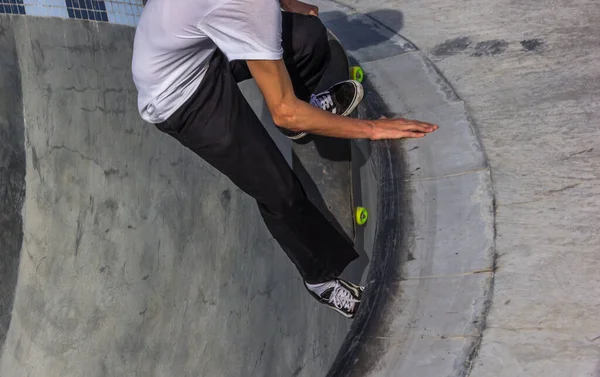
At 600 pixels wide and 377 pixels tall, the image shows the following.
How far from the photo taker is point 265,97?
2.79 metres

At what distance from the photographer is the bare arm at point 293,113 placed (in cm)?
267

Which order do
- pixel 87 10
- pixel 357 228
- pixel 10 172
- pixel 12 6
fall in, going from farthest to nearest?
pixel 357 228 → pixel 87 10 → pixel 12 6 → pixel 10 172

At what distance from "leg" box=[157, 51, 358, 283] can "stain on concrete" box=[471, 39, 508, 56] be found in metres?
1.49

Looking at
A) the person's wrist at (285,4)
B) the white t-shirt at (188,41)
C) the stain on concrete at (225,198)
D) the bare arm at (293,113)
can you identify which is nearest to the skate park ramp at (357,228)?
the stain on concrete at (225,198)

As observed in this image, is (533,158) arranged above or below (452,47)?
below

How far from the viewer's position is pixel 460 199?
3186mm

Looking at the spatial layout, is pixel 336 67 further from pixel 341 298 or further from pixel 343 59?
pixel 341 298

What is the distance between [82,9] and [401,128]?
113 inches

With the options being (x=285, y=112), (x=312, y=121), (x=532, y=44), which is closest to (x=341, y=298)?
(x=312, y=121)

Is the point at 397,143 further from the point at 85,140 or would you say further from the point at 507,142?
the point at 85,140

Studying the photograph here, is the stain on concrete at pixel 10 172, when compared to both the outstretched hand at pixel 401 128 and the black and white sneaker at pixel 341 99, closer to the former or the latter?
the black and white sneaker at pixel 341 99

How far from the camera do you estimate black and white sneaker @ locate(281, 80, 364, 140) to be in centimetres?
407

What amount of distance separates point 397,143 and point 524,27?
1274mm

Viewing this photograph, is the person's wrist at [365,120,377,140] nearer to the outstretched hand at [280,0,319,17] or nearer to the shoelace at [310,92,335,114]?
the shoelace at [310,92,335,114]
